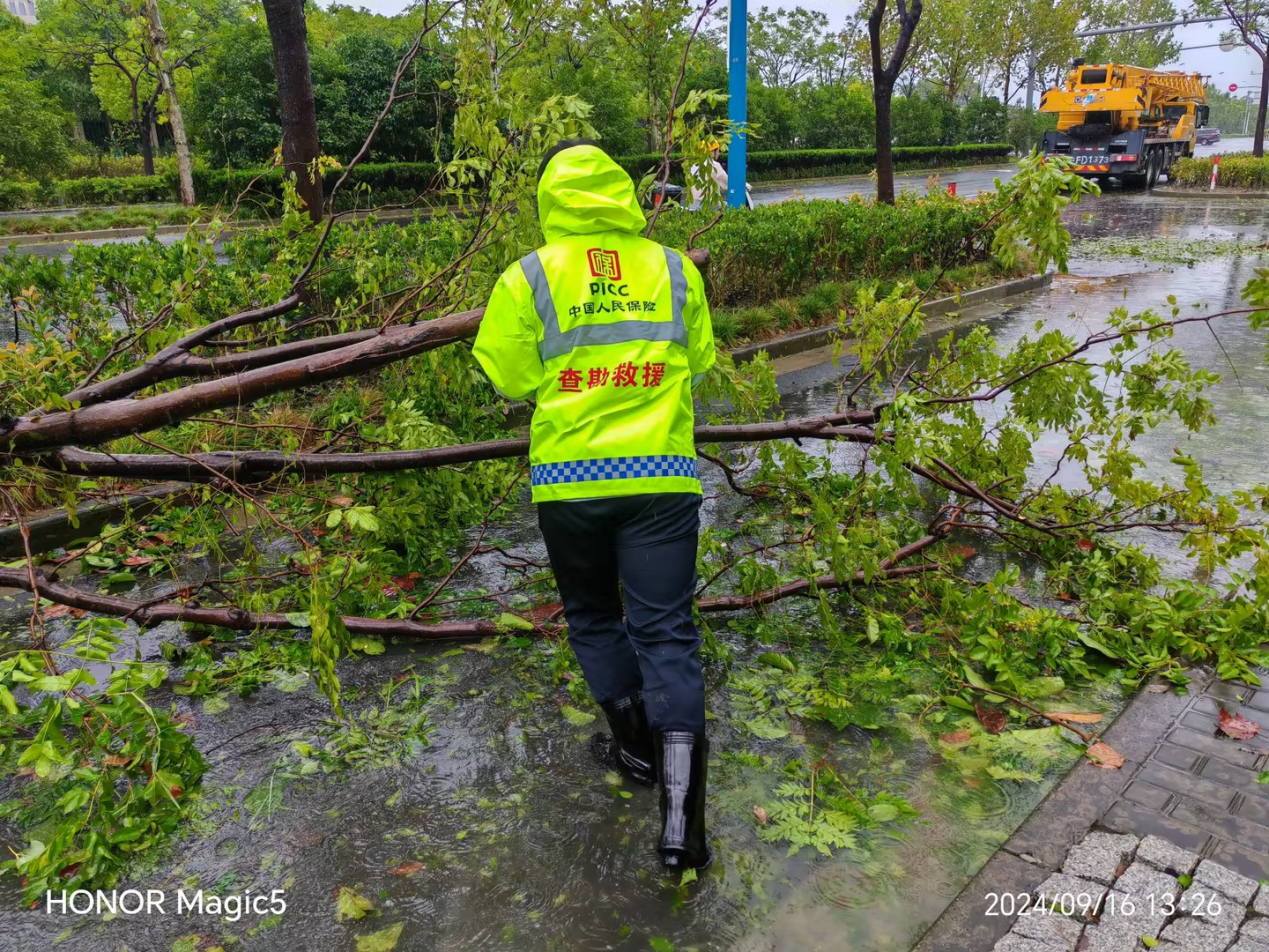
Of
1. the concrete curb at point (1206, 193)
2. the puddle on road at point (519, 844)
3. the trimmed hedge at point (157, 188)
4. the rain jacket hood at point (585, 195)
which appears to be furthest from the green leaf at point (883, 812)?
the concrete curb at point (1206, 193)

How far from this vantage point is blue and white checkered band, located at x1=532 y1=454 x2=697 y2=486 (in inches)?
101

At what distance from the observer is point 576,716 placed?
10.9ft

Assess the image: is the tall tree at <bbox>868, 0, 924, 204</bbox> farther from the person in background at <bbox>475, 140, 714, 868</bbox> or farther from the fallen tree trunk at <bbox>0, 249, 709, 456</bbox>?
the person in background at <bbox>475, 140, 714, 868</bbox>

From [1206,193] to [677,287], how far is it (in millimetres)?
28393

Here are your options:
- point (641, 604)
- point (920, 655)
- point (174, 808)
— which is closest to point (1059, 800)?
point (920, 655)

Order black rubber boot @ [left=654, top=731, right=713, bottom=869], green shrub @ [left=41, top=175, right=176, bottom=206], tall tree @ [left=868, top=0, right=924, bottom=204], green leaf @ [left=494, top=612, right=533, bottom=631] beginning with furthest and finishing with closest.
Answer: green shrub @ [left=41, top=175, right=176, bottom=206]
tall tree @ [left=868, top=0, right=924, bottom=204]
green leaf @ [left=494, top=612, right=533, bottom=631]
black rubber boot @ [left=654, top=731, right=713, bottom=869]

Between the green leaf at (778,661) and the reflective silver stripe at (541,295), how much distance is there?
1.70 meters

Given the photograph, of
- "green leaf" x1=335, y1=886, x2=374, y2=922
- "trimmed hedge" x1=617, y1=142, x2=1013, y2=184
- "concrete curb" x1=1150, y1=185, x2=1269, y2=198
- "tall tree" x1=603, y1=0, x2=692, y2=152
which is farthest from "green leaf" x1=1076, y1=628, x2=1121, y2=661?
"concrete curb" x1=1150, y1=185, x2=1269, y2=198

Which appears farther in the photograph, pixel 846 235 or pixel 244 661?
pixel 846 235

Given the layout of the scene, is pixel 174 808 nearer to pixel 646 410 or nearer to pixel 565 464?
pixel 565 464

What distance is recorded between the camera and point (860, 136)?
40406mm

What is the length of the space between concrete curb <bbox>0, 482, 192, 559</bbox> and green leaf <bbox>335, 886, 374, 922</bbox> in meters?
2.99

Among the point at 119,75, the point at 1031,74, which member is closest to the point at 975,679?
the point at 119,75

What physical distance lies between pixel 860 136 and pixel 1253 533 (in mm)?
40649
